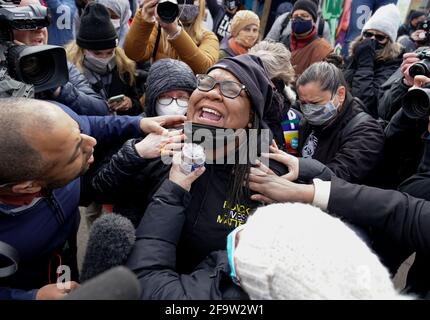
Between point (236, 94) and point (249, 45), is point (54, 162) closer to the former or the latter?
point (236, 94)

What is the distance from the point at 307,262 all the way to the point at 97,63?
2.38 m

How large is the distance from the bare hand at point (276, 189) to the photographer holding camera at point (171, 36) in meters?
1.42

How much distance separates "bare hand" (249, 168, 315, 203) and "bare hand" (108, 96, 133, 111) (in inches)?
51.1

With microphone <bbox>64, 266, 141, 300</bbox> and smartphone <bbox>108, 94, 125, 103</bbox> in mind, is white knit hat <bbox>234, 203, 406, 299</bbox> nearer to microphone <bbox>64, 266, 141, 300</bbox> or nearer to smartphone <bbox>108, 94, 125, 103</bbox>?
microphone <bbox>64, 266, 141, 300</bbox>

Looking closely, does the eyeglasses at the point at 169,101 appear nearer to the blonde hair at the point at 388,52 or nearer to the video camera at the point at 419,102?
the video camera at the point at 419,102

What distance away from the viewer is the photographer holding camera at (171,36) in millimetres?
2645

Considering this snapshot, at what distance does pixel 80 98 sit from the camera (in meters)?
2.21

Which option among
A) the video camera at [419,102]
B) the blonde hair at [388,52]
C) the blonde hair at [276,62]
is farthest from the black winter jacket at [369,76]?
the video camera at [419,102]

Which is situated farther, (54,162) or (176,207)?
(176,207)

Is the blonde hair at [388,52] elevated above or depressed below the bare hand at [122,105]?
above

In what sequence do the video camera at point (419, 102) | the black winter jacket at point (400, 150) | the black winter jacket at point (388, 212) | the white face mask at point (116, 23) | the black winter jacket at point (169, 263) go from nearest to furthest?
the black winter jacket at point (169, 263) < the black winter jacket at point (388, 212) < the video camera at point (419, 102) < the black winter jacket at point (400, 150) < the white face mask at point (116, 23)

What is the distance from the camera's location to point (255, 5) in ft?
20.8

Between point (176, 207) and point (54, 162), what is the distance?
450mm

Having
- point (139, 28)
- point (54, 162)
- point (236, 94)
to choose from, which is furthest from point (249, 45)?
point (54, 162)
